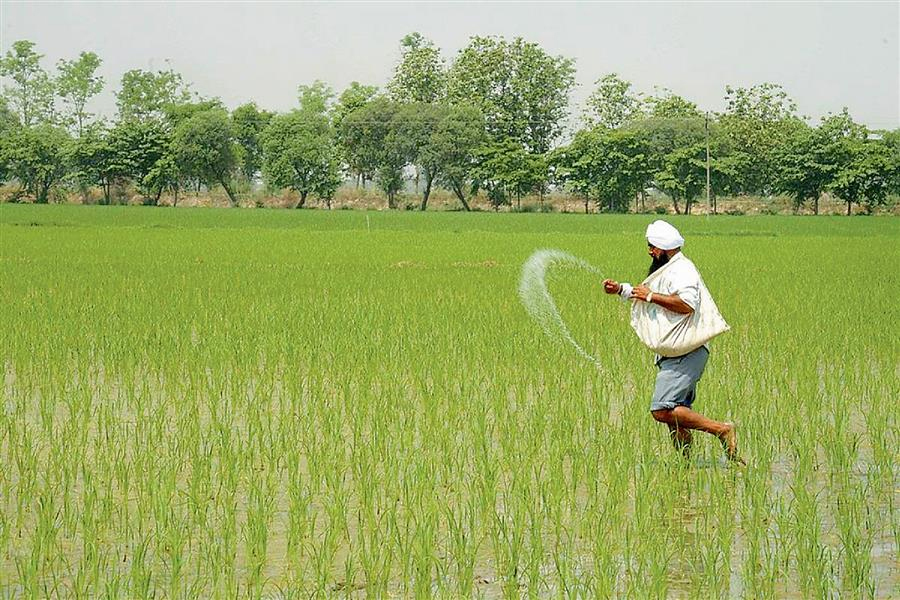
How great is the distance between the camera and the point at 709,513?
14.3ft

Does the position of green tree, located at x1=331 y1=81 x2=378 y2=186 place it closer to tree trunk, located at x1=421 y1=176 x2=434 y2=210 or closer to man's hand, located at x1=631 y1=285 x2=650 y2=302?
tree trunk, located at x1=421 y1=176 x2=434 y2=210

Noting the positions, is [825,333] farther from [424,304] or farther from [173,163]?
[173,163]

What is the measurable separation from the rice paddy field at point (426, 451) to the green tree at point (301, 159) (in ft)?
126

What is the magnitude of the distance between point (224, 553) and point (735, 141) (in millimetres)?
51107

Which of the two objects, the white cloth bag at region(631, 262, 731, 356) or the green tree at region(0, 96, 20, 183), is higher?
the green tree at region(0, 96, 20, 183)

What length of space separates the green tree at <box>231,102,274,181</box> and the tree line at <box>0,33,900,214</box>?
0.06m

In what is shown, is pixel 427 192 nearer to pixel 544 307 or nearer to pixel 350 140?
pixel 350 140

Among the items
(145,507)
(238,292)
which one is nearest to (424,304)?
(238,292)

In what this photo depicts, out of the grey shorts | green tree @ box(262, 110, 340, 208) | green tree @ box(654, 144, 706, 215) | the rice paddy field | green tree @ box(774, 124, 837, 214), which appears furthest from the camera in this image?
green tree @ box(262, 110, 340, 208)

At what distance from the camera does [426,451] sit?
17.5ft

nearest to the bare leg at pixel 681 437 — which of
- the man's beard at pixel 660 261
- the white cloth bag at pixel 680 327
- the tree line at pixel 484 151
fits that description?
the white cloth bag at pixel 680 327

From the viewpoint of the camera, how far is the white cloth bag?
4.99 meters

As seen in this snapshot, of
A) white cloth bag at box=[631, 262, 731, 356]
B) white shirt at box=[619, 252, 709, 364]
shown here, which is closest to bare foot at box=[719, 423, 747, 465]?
white cloth bag at box=[631, 262, 731, 356]

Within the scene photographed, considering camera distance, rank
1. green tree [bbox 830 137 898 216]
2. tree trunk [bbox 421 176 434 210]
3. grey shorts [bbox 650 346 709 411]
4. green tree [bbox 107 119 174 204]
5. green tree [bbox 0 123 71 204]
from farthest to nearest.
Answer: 1. tree trunk [bbox 421 176 434 210]
2. green tree [bbox 107 119 174 204]
3. green tree [bbox 0 123 71 204]
4. green tree [bbox 830 137 898 216]
5. grey shorts [bbox 650 346 709 411]
